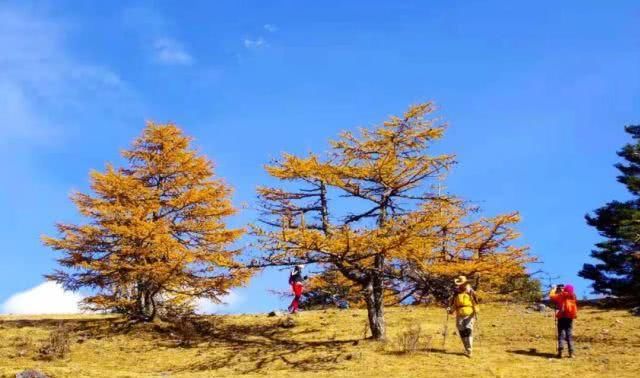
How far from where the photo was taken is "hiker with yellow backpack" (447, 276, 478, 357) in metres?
17.1

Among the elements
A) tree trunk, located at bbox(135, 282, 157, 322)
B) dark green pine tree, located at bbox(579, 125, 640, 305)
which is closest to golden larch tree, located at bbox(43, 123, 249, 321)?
tree trunk, located at bbox(135, 282, 157, 322)

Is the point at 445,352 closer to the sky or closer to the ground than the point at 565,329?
closer to the ground

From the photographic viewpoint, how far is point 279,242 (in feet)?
58.6

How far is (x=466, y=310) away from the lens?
Result: 17.1 m

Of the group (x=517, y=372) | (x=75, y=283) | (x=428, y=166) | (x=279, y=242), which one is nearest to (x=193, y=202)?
(x=75, y=283)

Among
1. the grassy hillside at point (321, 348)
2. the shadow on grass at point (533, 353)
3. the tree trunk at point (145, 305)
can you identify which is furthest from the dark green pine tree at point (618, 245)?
the tree trunk at point (145, 305)

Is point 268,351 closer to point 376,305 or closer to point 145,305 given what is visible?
point 376,305

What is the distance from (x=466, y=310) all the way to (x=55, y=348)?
11470 millimetres

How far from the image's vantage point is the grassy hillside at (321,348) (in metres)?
16.2

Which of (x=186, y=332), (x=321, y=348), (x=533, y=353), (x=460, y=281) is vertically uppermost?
(x=460, y=281)

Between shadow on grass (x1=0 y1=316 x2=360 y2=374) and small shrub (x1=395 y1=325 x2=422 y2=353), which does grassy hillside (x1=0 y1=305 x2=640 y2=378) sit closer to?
shadow on grass (x1=0 y1=316 x2=360 y2=374)

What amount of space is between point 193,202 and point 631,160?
18.7 metres

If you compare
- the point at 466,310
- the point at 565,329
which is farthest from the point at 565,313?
the point at 466,310

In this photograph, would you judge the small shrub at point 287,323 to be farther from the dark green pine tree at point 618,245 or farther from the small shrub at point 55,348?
the dark green pine tree at point 618,245
